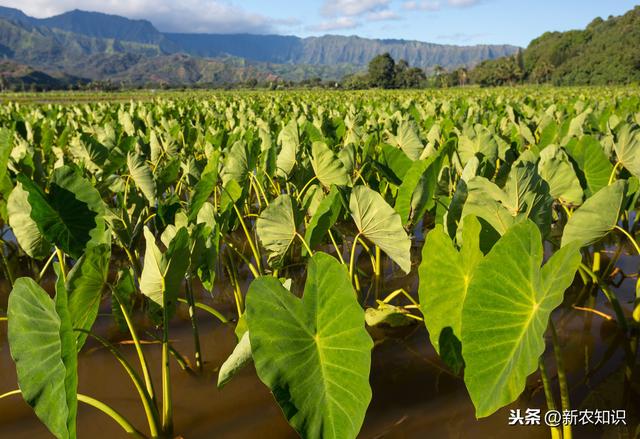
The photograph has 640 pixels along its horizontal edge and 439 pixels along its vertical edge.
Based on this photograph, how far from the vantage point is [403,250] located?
1453 millimetres

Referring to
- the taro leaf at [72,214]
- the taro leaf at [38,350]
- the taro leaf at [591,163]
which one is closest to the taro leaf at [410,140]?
the taro leaf at [591,163]

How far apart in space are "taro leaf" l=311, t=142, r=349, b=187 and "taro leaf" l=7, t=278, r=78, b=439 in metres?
1.29

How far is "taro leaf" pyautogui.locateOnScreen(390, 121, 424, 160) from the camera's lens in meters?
2.86

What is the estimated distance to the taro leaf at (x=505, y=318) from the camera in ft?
2.68

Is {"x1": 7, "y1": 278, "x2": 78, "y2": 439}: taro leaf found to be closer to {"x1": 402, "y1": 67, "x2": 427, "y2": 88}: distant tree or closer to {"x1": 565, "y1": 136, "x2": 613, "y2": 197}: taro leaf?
{"x1": 565, "y1": 136, "x2": 613, "y2": 197}: taro leaf

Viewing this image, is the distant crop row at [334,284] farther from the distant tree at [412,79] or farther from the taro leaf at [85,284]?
the distant tree at [412,79]

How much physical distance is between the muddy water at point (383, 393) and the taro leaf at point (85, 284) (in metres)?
0.40

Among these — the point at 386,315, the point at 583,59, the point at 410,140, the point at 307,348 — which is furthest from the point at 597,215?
the point at 583,59

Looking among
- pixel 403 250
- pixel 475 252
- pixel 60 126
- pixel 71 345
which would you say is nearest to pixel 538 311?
pixel 475 252


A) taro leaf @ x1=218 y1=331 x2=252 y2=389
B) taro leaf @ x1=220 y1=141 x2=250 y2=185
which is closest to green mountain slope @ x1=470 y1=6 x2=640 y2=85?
taro leaf @ x1=220 y1=141 x2=250 y2=185

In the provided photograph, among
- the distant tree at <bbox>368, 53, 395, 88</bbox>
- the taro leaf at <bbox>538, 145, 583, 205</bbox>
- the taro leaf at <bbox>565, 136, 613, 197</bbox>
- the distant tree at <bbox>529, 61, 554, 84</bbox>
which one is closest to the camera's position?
the taro leaf at <bbox>538, 145, 583, 205</bbox>

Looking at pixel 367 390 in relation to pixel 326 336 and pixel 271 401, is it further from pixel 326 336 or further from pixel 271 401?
pixel 271 401

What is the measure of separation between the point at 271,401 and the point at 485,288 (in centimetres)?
86

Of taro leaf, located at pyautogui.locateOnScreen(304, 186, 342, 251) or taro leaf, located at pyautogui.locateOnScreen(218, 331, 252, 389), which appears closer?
taro leaf, located at pyautogui.locateOnScreen(218, 331, 252, 389)
